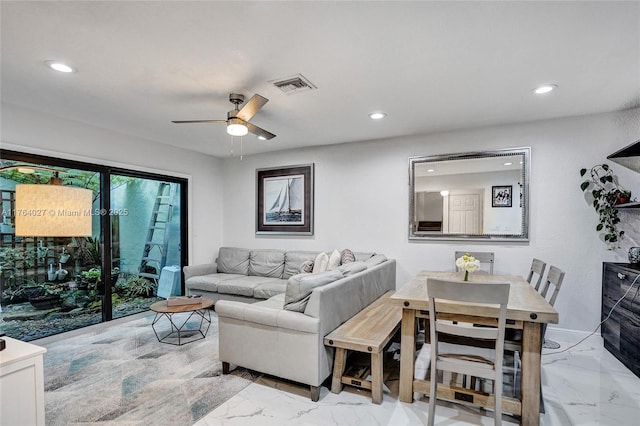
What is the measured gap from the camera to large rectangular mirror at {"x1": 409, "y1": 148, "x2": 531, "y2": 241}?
3.81 metres

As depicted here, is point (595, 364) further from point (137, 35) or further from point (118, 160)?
point (118, 160)

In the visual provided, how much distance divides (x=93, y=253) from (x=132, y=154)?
1.40 m

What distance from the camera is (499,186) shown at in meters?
3.89

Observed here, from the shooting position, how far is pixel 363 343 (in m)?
2.35

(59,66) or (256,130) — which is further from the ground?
(59,66)

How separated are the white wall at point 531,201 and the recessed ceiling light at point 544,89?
97 cm

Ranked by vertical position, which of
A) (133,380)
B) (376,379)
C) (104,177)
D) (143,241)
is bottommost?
(133,380)

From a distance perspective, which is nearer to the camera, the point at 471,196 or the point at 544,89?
the point at 544,89

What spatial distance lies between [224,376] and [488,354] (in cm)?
210

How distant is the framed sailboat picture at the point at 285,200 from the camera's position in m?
5.16

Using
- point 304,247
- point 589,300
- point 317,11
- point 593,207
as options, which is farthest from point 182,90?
point 589,300

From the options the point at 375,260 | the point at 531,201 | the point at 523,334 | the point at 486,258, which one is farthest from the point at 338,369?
the point at 531,201

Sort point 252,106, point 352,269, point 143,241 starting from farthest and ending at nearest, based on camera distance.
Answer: point 143,241
point 352,269
point 252,106

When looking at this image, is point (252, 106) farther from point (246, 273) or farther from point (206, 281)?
point (246, 273)
